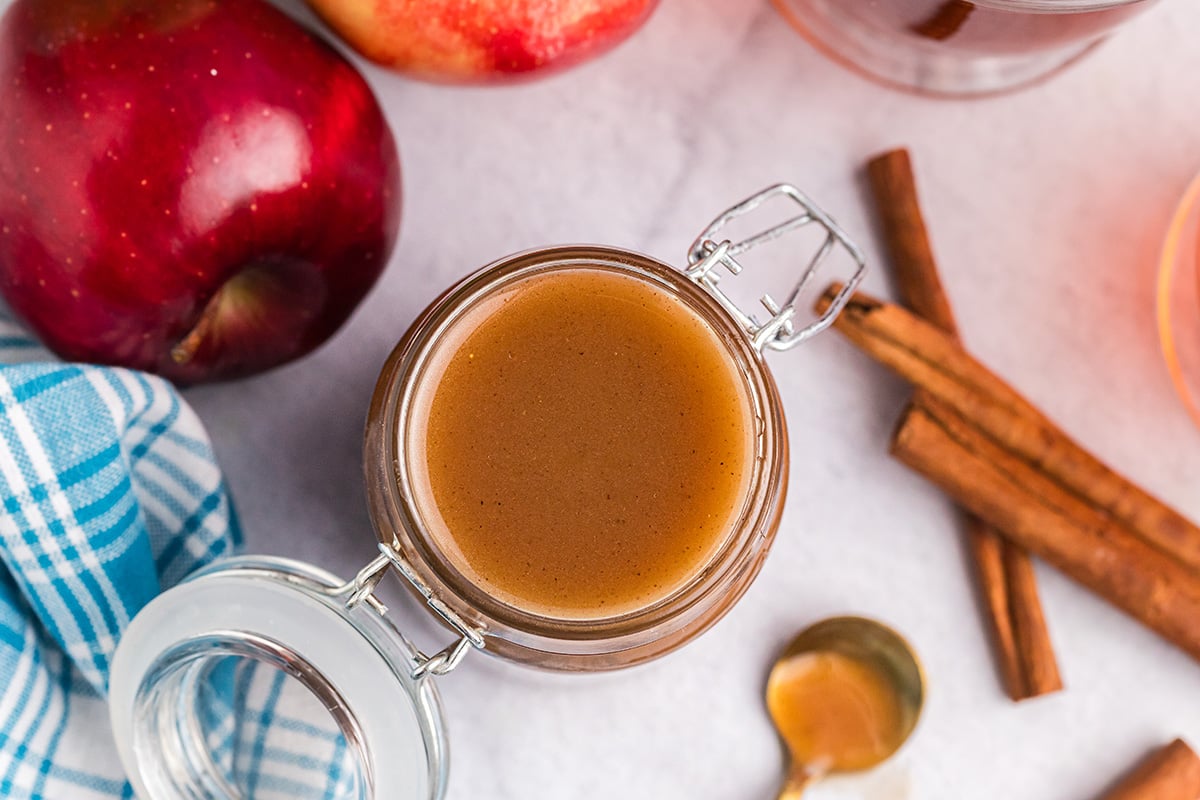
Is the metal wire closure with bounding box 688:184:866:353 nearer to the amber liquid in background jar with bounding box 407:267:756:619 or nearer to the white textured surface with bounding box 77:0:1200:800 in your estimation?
the amber liquid in background jar with bounding box 407:267:756:619

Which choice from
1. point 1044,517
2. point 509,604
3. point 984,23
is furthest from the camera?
point 1044,517

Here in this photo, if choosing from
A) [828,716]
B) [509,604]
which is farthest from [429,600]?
[828,716]

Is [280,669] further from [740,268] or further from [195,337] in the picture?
[740,268]

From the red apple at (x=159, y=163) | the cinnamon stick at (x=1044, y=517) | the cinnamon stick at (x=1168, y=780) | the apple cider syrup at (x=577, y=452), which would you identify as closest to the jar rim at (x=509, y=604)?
the apple cider syrup at (x=577, y=452)

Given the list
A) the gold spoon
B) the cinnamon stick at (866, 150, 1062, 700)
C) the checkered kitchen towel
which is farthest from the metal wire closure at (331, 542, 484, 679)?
the cinnamon stick at (866, 150, 1062, 700)

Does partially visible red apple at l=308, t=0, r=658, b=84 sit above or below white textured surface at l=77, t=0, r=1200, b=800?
above

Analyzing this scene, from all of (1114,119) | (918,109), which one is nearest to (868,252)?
(918,109)

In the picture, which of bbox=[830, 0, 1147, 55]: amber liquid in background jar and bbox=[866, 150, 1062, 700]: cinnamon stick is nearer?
bbox=[830, 0, 1147, 55]: amber liquid in background jar
